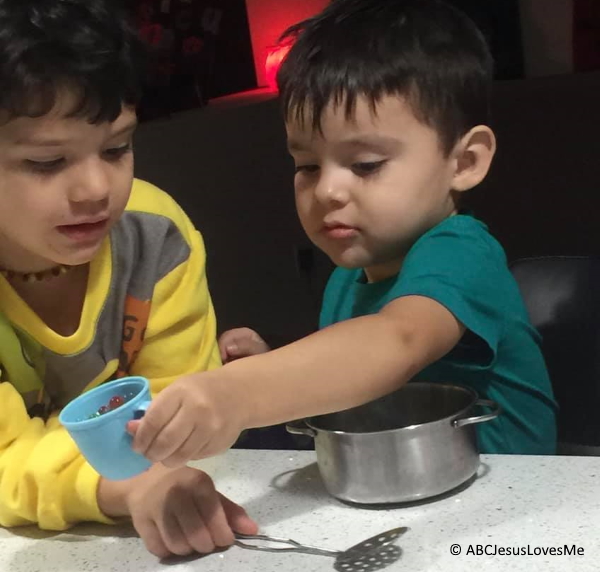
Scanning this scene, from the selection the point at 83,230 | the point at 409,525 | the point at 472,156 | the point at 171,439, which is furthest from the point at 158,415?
the point at 472,156

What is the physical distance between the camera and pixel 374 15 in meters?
A: 1.10

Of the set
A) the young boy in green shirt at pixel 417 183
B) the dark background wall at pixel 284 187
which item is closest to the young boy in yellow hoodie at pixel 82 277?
the young boy in green shirt at pixel 417 183

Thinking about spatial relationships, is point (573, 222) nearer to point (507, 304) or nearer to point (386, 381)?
point (507, 304)

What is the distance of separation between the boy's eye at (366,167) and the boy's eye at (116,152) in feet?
0.86

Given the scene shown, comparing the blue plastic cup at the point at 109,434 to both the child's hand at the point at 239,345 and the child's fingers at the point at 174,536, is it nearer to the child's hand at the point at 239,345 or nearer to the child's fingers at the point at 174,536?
the child's fingers at the point at 174,536

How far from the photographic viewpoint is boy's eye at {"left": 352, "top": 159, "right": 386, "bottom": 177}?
1.03m

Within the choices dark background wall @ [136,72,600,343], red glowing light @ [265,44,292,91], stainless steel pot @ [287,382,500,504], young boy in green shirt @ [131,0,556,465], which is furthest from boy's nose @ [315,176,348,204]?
red glowing light @ [265,44,292,91]

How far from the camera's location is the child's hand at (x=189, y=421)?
0.65 meters

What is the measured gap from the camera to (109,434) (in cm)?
66

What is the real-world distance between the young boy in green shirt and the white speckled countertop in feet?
0.45

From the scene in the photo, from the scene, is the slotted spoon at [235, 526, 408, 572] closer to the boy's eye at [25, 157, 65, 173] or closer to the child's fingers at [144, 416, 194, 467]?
the child's fingers at [144, 416, 194, 467]

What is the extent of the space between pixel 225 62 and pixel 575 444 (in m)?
2.14

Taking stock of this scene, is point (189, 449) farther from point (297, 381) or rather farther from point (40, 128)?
point (40, 128)

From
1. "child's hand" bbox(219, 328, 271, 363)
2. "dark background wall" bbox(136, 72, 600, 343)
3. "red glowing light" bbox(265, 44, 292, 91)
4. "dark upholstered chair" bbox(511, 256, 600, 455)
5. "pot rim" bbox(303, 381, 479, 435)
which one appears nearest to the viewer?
"pot rim" bbox(303, 381, 479, 435)
